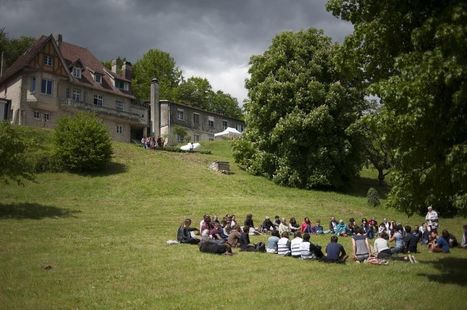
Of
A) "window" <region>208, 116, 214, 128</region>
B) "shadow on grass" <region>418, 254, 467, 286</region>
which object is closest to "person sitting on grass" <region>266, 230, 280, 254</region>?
"shadow on grass" <region>418, 254, 467, 286</region>

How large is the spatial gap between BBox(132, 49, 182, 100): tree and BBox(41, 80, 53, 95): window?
3570cm

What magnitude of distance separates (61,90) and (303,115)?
31.6m

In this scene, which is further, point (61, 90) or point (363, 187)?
point (61, 90)

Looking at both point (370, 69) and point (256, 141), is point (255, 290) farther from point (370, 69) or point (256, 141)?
point (256, 141)

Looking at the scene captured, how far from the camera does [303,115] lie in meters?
44.6

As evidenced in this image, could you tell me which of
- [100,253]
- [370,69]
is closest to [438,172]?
[370,69]

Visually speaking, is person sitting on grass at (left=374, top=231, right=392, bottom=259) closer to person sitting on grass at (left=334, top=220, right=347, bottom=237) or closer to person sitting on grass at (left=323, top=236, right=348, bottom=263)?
person sitting on grass at (left=323, top=236, right=348, bottom=263)

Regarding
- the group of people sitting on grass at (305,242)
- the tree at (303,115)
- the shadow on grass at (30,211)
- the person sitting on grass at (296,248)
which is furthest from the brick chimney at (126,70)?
the person sitting on grass at (296,248)

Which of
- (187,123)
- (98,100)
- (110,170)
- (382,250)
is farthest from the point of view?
(187,123)

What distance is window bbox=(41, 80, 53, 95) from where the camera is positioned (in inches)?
2280

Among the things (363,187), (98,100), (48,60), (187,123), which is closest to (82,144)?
(48,60)

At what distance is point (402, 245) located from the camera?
21438 millimetres

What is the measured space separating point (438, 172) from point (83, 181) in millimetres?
31028

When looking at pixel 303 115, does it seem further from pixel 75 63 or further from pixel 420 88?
pixel 75 63
